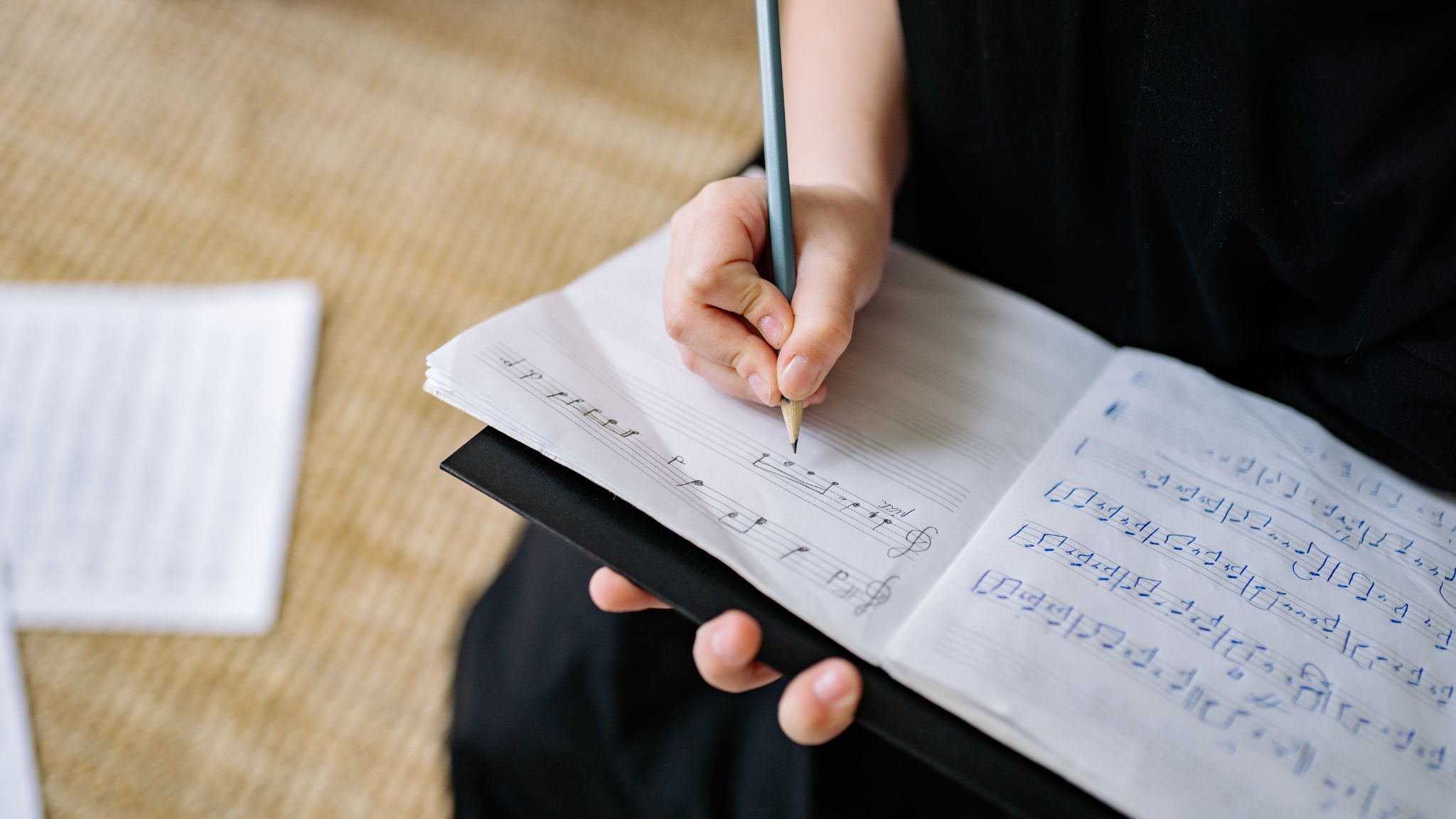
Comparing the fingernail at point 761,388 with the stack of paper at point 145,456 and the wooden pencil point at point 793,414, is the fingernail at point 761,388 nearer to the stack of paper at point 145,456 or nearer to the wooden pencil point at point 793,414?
the wooden pencil point at point 793,414

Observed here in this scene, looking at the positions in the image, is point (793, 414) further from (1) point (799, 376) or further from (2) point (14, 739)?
(2) point (14, 739)

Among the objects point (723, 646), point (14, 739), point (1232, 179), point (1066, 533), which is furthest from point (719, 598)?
point (14, 739)

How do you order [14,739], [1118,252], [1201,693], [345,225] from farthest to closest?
[345,225] → [14,739] → [1118,252] → [1201,693]

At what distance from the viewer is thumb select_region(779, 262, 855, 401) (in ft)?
1.08

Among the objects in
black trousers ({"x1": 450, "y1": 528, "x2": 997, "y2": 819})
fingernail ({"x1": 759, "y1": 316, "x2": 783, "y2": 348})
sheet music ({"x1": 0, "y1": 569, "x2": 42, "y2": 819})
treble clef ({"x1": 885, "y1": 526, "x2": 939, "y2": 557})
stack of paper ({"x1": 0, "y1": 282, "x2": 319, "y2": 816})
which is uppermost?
fingernail ({"x1": 759, "y1": 316, "x2": 783, "y2": 348})

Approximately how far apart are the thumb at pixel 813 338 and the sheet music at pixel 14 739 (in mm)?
532

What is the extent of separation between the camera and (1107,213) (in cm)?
41

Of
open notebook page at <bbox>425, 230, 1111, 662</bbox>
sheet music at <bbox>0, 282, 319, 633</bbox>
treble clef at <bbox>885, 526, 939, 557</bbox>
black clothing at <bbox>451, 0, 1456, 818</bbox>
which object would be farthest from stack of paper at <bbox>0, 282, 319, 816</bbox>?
treble clef at <bbox>885, 526, 939, 557</bbox>

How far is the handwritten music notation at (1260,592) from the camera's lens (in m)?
0.30

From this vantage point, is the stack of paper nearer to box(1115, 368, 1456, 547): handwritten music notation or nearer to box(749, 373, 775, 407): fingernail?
box(749, 373, 775, 407): fingernail

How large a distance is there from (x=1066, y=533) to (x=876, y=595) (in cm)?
7

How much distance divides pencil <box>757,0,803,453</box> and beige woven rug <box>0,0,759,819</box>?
15.7 inches

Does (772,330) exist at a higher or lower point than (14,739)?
higher

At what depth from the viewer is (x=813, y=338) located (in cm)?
33
